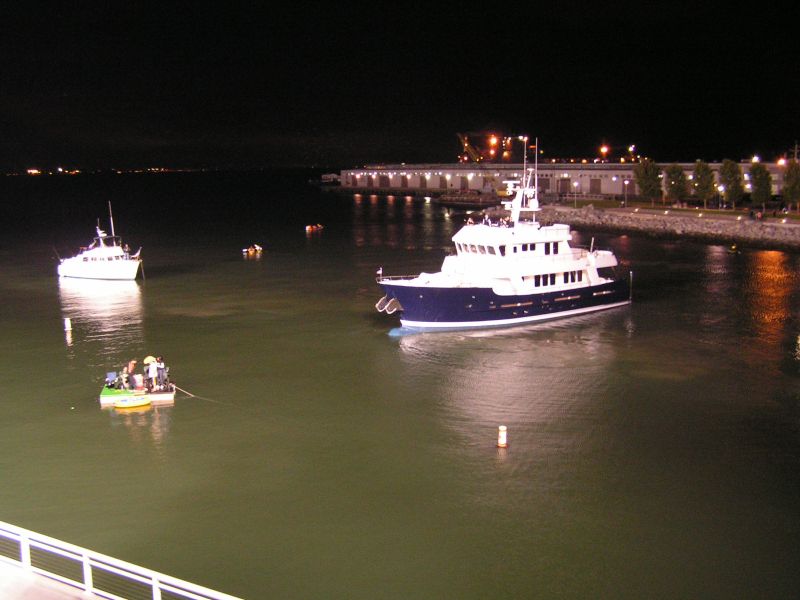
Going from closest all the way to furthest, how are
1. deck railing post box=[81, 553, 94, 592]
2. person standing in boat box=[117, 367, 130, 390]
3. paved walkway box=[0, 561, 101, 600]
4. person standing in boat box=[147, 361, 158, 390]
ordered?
paved walkway box=[0, 561, 101, 600]
deck railing post box=[81, 553, 94, 592]
person standing in boat box=[117, 367, 130, 390]
person standing in boat box=[147, 361, 158, 390]

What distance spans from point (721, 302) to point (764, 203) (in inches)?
1324

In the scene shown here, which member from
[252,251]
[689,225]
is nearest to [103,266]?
[252,251]

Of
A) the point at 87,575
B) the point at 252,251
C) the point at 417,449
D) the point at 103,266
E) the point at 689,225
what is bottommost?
the point at 417,449

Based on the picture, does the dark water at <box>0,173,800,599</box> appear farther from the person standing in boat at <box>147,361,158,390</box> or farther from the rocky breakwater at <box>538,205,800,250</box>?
the rocky breakwater at <box>538,205,800,250</box>

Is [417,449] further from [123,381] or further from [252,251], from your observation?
[252,251]

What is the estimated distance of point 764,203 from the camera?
62.7 meters

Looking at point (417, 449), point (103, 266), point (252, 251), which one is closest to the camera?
point (417, 449)

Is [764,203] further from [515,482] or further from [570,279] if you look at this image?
[515,482]

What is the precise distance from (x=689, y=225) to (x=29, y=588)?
59289 millimetres

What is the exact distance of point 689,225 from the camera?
59312mm

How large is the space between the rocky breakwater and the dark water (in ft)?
61.2

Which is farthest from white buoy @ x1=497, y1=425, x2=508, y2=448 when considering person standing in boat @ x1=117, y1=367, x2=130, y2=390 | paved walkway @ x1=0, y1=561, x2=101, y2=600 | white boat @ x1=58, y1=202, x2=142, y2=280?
white boat @ x1=58, y1=202, x2=142, y2=280

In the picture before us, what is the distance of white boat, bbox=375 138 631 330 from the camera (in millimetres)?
28797

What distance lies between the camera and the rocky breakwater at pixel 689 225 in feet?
169
